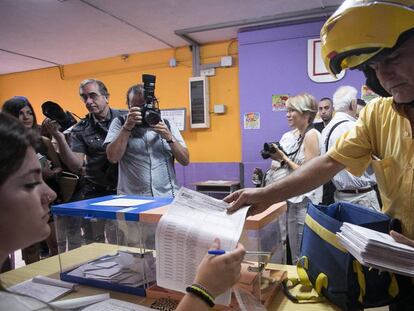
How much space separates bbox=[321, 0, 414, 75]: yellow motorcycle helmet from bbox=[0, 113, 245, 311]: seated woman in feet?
2.21

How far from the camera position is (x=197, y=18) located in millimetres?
3561

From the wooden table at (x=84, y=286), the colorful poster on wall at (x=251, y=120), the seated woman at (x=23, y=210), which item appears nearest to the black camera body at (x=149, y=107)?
the wooden table at (x=84, y=286)

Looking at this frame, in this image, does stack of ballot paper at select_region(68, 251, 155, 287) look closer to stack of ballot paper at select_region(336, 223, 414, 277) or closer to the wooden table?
the wooden table

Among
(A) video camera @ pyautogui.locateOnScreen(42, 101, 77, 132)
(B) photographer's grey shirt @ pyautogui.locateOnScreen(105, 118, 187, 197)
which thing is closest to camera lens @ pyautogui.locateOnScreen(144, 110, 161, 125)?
(B) photographer's grey shirt @ pyautogui.locateOnScreen(105, 118, 187, 197)

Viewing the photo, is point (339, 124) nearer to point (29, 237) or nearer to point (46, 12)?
point (29, 237)

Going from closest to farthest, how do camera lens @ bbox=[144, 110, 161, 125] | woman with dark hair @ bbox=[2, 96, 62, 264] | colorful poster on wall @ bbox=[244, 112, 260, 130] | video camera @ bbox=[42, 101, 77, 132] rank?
camera lens @ bbox=[144, 110, 161, 125] → woman with dark hair @ bbox=[2, 96, 62, 264] → video camera @ bbox=[42, 101, 77, 132] → colorful poster on wall @ bbox=[244, 112, 260, 130]

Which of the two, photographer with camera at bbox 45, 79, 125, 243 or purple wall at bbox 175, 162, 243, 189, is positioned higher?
photographer with camera at bbox 45, 79, 125, 243

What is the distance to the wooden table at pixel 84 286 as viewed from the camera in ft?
3.37

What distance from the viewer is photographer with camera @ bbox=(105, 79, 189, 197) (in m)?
1.96

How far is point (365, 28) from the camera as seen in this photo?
2.89 feet

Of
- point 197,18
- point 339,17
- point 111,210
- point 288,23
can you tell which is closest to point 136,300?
point 111,210

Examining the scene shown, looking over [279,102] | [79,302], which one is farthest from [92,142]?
[279,102]

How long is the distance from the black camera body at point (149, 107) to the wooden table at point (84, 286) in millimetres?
751

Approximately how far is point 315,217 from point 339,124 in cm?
143
